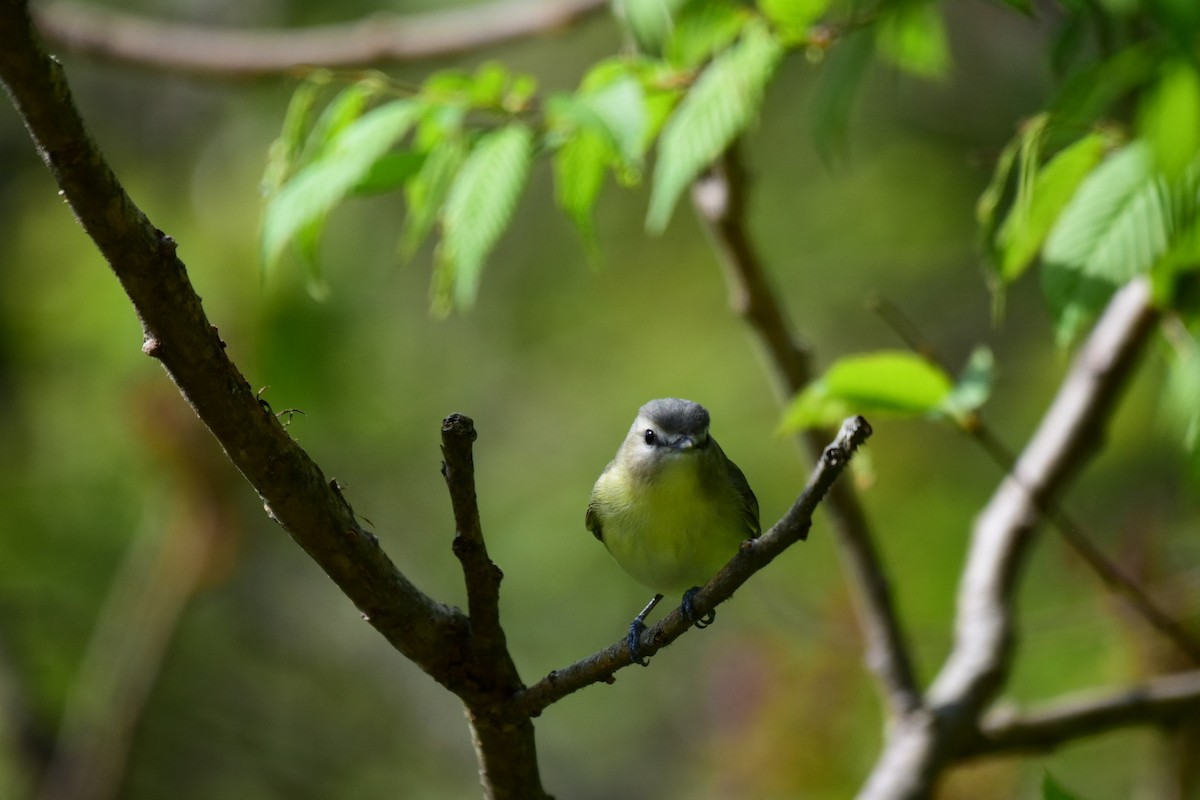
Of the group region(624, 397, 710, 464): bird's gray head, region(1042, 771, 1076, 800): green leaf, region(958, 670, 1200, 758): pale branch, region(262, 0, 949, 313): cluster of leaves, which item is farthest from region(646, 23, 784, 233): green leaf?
region(958, 670, 1200, 758): pale branch

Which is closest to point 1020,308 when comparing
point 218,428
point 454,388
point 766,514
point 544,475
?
point 766,514

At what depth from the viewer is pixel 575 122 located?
247cm

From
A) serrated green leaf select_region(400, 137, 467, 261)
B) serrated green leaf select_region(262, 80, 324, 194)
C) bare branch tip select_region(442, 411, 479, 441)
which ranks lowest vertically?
bare branch tip select_region(442, 411, 479, 441)

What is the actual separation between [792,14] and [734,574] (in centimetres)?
127

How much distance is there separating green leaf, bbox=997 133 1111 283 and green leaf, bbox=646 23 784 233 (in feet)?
1.88

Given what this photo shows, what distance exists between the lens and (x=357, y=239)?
8.13 meters

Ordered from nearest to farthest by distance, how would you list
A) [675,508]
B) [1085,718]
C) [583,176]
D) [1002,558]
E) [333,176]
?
1. [333,176]
2. [583,176]
3. [675,508]
4. [1085,718]
5. [1002,558]

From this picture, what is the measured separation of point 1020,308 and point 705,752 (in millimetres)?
3521

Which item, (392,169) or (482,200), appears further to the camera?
(392,169)

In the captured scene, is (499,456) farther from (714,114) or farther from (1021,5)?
(1021,5)

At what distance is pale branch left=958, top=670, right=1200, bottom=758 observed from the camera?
142 inches

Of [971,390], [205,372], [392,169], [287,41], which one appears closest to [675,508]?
[971,390]

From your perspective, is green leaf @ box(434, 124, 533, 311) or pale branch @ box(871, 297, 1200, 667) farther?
pale branch @ box(871, 297, 1200, 667)

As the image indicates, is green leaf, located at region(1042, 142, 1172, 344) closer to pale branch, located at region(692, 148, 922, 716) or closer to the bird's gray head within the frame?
the bird's gray head
